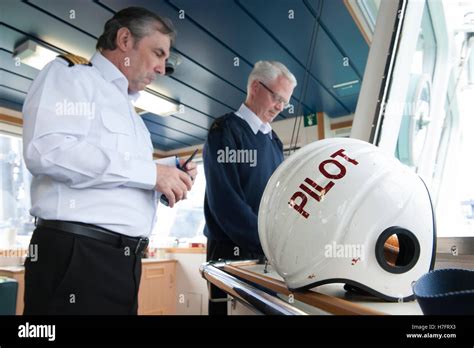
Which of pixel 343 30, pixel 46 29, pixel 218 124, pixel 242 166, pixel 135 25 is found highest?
pixel 46 29

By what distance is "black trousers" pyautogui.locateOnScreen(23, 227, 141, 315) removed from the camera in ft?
1.70

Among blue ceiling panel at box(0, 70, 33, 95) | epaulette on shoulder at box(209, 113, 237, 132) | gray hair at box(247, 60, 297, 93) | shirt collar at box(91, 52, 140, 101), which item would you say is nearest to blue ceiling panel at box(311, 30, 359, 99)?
gray hair at box(247, 60, 297, 93)

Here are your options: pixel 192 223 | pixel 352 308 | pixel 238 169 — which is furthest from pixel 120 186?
pixel 192 223

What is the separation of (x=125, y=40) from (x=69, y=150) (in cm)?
31

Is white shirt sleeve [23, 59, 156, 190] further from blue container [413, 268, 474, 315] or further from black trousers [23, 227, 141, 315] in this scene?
blue container [413, 268, 474, 315]

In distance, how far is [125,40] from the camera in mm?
685

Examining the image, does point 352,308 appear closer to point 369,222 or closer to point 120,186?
point 369,222

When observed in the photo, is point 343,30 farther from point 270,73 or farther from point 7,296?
point 7,296

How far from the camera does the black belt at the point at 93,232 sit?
Result: 20.6 inches

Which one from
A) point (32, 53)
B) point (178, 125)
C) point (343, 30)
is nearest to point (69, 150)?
point (343, 30)

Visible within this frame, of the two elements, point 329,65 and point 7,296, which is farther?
point 329,65

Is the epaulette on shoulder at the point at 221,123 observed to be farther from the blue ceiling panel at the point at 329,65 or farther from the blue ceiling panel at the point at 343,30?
the blue ceiling panel at the point at 329,65

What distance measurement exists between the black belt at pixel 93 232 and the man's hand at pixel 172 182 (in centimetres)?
10

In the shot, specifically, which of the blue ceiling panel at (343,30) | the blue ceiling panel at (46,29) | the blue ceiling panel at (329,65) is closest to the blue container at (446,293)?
the blue ceiling panel at (343,30)
